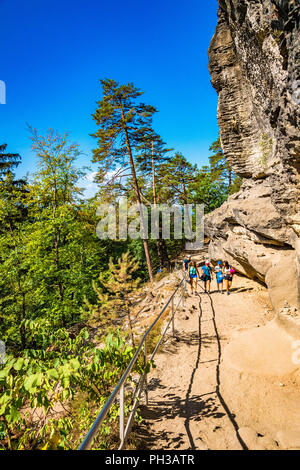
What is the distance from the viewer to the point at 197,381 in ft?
16.6

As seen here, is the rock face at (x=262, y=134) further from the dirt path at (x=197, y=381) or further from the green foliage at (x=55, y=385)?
the green foliage at (x=55, y=385)

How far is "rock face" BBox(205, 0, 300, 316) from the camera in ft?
18.8

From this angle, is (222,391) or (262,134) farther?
(262,134)

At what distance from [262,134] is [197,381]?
10745 mm

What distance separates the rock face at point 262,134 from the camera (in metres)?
5.72

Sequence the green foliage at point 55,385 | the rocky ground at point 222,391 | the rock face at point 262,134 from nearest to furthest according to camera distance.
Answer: the green foliage at point 55,385 < the rocky ground at point 222,391 < the rock face at point 262,134

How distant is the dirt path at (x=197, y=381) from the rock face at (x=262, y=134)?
1740mm

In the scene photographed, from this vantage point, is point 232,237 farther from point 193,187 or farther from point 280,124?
point 193,187

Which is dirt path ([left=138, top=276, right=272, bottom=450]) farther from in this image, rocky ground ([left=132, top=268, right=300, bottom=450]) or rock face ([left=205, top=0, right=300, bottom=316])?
rock face ([left=205, top=0, right=300, bottom=316])

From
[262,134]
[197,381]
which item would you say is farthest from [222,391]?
[262,134]

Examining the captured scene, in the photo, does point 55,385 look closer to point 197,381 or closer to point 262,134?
point 197,381

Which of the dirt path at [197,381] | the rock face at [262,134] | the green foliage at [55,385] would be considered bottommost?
the dirt path at [197,381]

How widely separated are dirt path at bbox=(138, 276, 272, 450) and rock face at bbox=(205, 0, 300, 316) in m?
1.74

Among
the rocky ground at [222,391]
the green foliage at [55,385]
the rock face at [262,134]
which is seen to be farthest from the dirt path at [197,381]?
the rock face at [262,134]
